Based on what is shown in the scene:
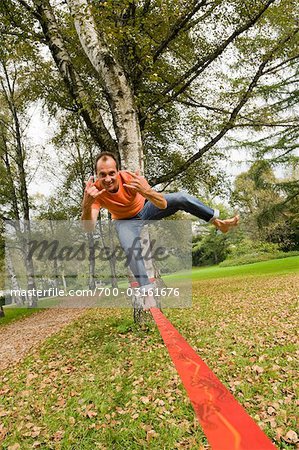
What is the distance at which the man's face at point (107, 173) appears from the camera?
2746 mm

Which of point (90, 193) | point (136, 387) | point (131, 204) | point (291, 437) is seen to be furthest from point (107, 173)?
point (136, 387)

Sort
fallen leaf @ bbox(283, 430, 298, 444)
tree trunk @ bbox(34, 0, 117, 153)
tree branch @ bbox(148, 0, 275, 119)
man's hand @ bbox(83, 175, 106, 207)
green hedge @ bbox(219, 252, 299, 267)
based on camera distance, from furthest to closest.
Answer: green hedge @ bbox(219, 252, 299, 267) → tree trunk @ bbox(34, 0, 117, 153) → tree branch @ bbox(148, 0, 275, 119) → fallen leaf @ bbox(283, 430, 298, 444) → man's hand @ bbox(83, 175, 106, 207)

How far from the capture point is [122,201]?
120 inches

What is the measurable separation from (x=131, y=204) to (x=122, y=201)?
102 mm

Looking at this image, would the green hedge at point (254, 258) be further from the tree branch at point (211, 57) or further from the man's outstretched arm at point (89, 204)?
the man's outstretched arm at point (89, 204)

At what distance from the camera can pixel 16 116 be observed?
21484 millimetres

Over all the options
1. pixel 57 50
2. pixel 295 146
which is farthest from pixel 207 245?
pixel 57 50

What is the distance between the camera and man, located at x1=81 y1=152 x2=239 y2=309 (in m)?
2.60

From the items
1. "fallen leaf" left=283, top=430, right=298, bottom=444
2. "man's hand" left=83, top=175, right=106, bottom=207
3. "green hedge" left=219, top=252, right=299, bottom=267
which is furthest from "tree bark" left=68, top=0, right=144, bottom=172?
"green hedge" left=219, top=252, right=299, bottom=267

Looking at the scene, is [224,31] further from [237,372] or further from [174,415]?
[174,415]

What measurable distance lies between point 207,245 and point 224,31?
41.2 m

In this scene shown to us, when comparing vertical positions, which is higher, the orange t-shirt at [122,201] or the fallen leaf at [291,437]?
the orange t-shirt at [122,201]

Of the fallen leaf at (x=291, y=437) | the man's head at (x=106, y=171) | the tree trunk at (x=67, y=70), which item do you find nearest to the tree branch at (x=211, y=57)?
the tree trunk at (x=67, y=70)

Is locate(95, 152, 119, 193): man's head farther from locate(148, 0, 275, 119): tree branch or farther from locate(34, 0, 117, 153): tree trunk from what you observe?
locate(148, 0, 275, 119): tree branch
